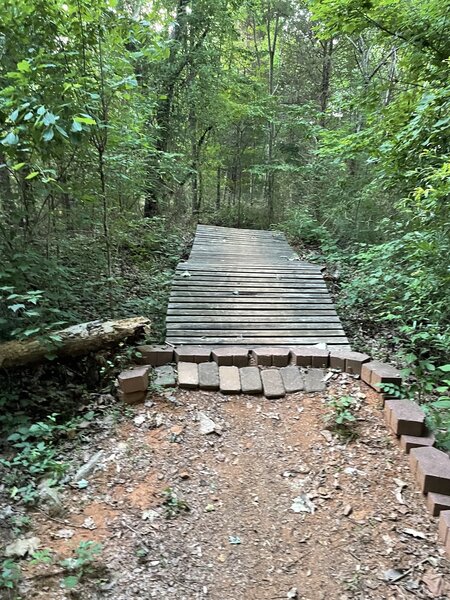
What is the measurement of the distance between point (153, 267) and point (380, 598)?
5.09 metres

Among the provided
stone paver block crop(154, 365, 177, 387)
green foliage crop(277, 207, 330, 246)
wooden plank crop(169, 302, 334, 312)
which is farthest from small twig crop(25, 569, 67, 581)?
green foliage crop(277, 207, 330, 246)

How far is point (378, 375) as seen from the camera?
9.59ft

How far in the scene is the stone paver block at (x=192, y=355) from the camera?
10.5 feet

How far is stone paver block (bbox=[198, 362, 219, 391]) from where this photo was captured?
3.02 meters

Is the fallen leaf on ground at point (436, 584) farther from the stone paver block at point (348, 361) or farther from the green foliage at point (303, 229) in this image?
the green foliage at point (303, 229)

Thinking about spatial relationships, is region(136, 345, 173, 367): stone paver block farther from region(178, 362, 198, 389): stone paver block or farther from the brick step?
region(178, 362, 198, 389): stone paver block

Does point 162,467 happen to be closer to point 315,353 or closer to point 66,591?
point 66,591

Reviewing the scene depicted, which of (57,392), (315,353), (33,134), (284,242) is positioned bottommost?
(57,392)

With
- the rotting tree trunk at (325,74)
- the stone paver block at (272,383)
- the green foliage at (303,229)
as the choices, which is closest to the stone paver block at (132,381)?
the stone paver block at (272,383)

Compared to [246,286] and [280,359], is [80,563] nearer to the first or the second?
[280,359]

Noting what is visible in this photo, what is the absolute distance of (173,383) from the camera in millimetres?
3010

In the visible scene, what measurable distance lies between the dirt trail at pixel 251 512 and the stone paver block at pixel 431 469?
0.08 m

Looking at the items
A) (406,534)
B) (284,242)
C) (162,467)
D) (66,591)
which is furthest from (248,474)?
(284,242)

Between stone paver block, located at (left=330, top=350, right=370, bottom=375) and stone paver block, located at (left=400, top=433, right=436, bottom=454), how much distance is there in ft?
2.47
